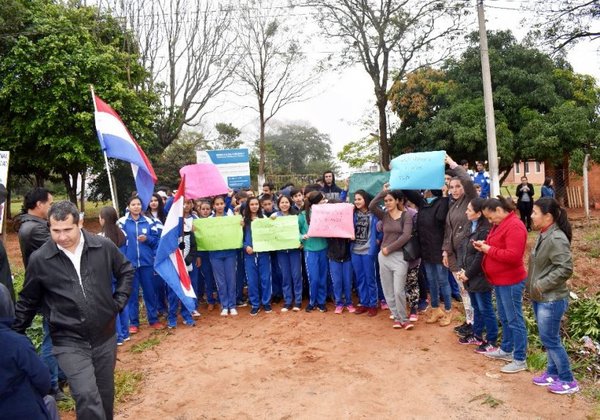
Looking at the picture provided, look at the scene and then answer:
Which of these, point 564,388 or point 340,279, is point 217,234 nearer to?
point 340,279

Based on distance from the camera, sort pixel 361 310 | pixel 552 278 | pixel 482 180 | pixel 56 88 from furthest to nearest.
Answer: pixel 56 88 < pixel 482 180 < pixel 361 310 < pixel 552 278

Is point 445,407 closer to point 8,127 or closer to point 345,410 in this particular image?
point 345,410

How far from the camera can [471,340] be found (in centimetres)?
569

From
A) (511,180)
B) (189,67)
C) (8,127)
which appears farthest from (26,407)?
(511,180)

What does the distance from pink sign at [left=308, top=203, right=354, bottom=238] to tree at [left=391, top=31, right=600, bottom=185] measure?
35.6 feet

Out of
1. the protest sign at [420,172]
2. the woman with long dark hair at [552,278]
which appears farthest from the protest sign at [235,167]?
the woman with long dark hair at [552,278]

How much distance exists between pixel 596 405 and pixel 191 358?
4171 millimetres

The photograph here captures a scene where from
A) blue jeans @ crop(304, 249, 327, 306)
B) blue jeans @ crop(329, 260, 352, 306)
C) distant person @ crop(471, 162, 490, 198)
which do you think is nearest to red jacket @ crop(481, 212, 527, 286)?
blue jeans @ crop(329, 260, 352, 306)

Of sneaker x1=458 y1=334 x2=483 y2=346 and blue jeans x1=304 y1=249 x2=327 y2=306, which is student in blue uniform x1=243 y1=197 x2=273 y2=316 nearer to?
blue jeans x1=304 y1=249 x2=327 y2=306

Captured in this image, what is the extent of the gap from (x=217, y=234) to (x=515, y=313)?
13.7 feet

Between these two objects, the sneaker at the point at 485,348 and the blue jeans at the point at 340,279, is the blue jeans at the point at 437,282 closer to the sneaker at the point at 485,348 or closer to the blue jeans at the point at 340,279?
the sneaker at the point at 485,348

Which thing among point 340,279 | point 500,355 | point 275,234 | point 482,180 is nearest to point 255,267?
point 275,234

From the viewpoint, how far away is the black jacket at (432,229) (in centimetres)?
606

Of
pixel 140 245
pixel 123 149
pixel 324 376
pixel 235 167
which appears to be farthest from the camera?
pixel 235 167
